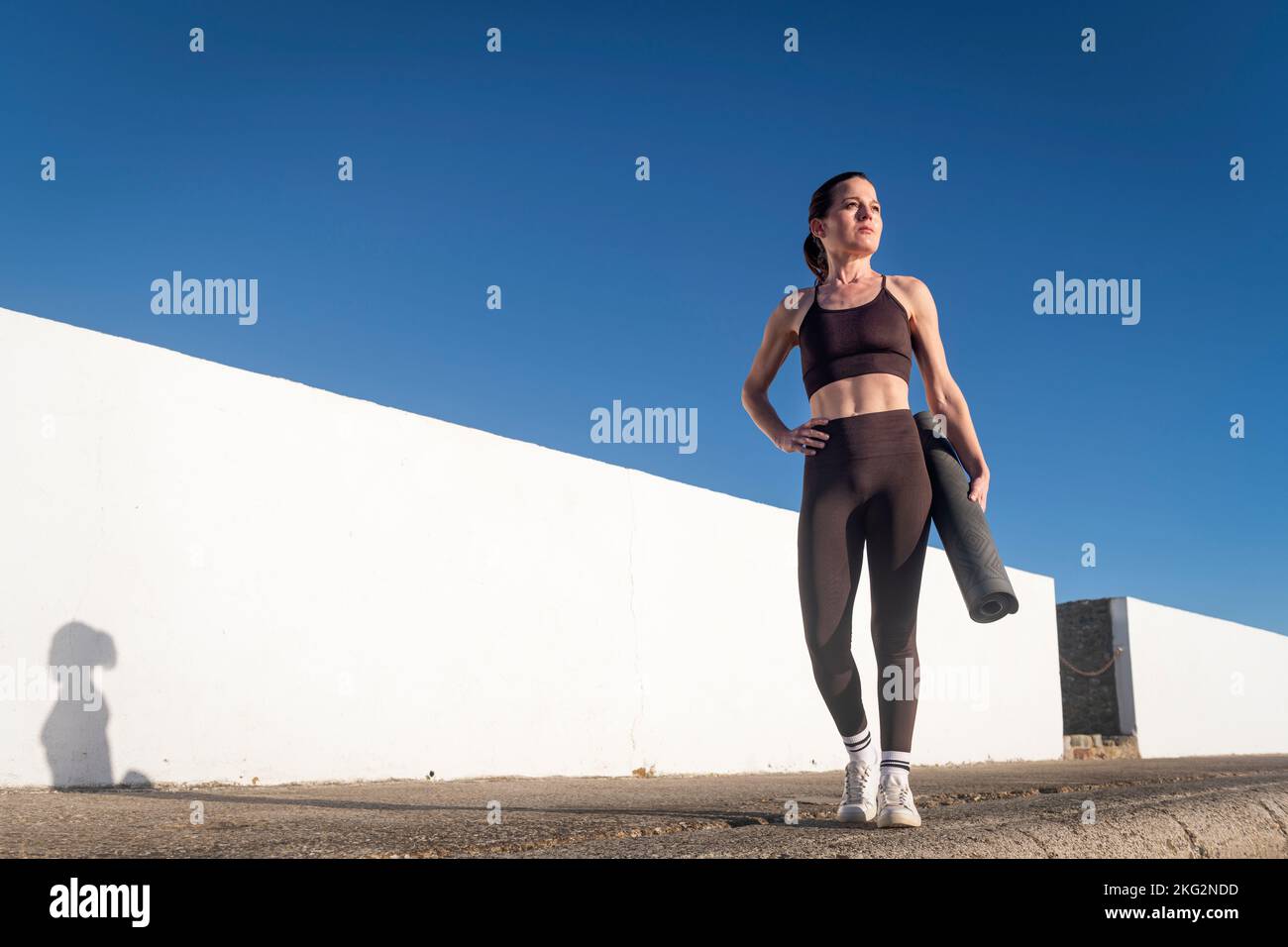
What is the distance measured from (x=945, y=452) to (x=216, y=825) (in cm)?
191

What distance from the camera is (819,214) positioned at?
8.31 ft

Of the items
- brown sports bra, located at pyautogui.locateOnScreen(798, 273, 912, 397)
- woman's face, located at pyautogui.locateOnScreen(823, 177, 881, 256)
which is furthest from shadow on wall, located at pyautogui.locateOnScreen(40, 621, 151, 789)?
woman's face, located at pyautogui.locateOnScreen(823, 177, 881, 256)

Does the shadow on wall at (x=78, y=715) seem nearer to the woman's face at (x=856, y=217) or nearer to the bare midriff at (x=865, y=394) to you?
the bare midriff at (x=865, y=394)

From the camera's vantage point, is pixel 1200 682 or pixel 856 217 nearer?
pixel 856 217

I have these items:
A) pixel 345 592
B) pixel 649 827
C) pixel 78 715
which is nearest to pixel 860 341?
pixel 649 827

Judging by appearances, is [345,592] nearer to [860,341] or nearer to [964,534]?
[860,341]

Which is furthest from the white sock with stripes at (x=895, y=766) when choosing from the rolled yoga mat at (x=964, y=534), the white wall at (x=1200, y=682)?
the white wall at (x=1200, y=682)

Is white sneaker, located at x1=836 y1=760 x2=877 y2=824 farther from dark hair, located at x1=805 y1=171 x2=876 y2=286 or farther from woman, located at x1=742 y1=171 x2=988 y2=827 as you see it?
dark hair, located at x1=805 y1=171 x2=876 y2=286

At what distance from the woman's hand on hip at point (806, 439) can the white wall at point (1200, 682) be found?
1384cm

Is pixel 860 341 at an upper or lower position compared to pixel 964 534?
upper

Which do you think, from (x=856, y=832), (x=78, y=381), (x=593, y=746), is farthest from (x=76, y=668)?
(x=856, y=832)

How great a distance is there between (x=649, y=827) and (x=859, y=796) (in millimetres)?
490

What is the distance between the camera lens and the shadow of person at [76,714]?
4309 mm
